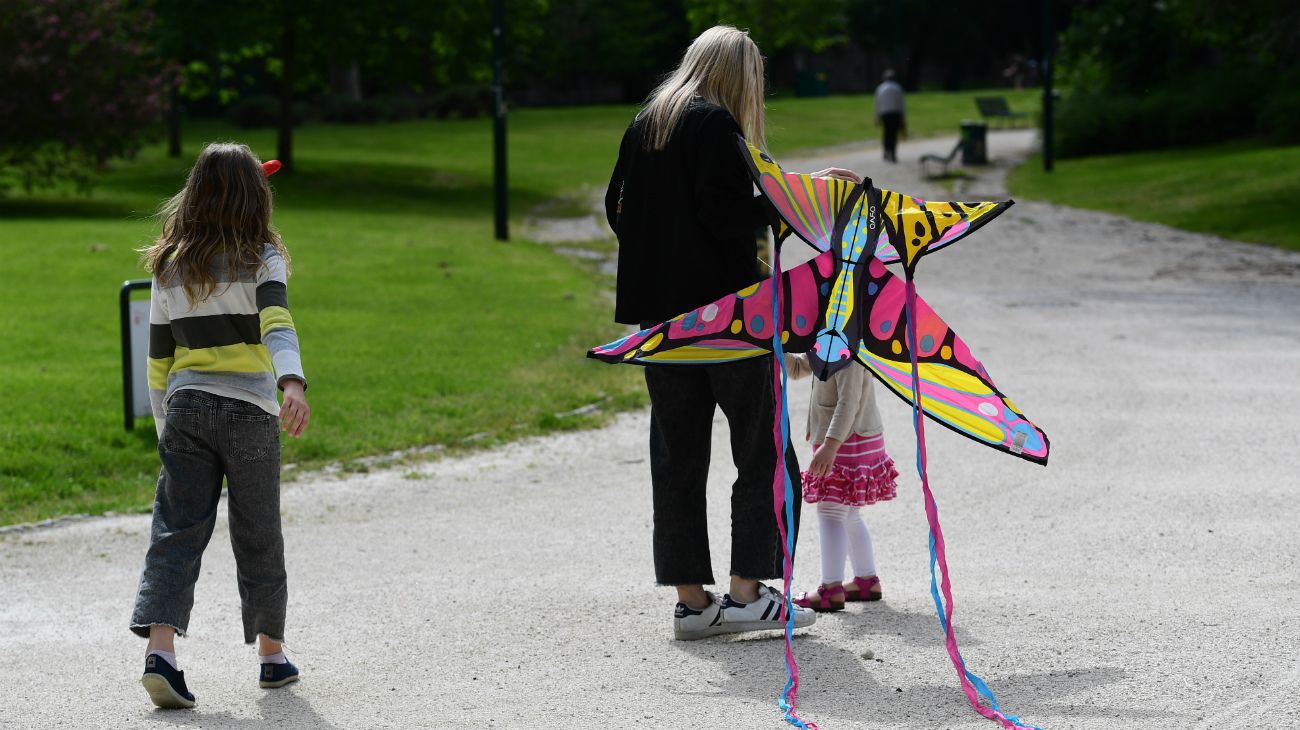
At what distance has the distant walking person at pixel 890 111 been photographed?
30.0m

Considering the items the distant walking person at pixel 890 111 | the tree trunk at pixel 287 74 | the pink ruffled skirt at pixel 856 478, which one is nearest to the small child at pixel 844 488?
the pink ruffled skirt at pixel 856 478

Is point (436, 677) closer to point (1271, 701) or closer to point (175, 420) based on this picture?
point (175, 420)

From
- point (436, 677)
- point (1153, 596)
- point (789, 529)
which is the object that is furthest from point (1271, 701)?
point (436, 677)

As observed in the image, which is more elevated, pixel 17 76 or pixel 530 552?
pixel 17 76

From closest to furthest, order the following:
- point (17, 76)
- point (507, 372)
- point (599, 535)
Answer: point (599, 535) < point (507, 372) < point (17, 76)

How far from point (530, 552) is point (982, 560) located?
181 cm

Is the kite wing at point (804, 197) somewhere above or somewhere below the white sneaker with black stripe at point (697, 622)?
above

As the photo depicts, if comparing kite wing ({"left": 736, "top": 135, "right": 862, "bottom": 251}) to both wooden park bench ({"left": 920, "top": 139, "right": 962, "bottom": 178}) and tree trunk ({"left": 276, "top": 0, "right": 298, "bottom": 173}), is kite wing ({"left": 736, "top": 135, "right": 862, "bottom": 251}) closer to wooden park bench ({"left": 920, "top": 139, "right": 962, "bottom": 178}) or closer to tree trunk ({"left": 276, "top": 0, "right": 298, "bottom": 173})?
wooden park bench ({"left": 920, "top": 139, "right": 962, "bottom": 178})

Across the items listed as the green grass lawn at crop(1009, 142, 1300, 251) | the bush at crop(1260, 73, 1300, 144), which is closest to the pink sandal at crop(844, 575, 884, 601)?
the green grass lawn at crop(1009, 142, 1300, 251)

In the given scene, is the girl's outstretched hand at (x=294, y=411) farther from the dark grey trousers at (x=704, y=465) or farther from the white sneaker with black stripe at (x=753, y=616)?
the white sneaker with black stripe at (x=753, y=616)

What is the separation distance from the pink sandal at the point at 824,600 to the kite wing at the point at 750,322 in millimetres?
992

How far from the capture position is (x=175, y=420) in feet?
14.0

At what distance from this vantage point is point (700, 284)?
15.4ft

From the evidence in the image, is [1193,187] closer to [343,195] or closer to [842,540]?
[343,195]
